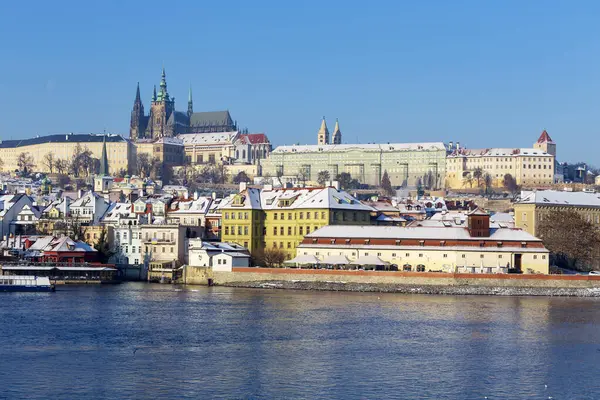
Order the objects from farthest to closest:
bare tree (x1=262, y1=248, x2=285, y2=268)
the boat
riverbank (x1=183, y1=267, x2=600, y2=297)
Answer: bare tree (x1=262, y1=248, x2=285, y2=268) → the boat → riverbank (x1=183, y1=267, x2=600, y2=297)

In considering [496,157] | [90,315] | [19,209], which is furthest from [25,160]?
[90,315]

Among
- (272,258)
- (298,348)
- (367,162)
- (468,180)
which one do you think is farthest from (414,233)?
(367,162)

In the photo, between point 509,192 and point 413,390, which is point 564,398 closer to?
point 413,390

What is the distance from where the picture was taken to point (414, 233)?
59.3 meters

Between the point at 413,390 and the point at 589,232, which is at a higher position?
the point at 589,232

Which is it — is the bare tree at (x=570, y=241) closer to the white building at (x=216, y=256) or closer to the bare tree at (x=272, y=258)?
the bare tree at (x=272, y=258)

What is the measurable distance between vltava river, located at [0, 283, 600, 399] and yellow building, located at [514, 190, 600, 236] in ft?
77.0

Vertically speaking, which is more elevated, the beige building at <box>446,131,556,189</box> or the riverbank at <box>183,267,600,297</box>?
the beige building at <box>446,131,556,189</box>

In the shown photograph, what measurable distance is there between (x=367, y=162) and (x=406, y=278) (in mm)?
134724

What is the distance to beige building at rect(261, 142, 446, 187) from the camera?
7219 inches

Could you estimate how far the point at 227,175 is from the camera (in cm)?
19850

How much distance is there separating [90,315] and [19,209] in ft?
128

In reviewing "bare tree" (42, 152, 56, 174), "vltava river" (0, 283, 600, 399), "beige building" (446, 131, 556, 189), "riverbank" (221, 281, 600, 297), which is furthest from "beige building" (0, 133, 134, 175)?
"vltava river" (0, 283, 600, 399)

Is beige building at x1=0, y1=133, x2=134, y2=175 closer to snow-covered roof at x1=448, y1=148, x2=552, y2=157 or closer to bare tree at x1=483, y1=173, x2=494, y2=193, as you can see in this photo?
snow-covered roof at x1=448, y1=148, x2=552, y2=157
